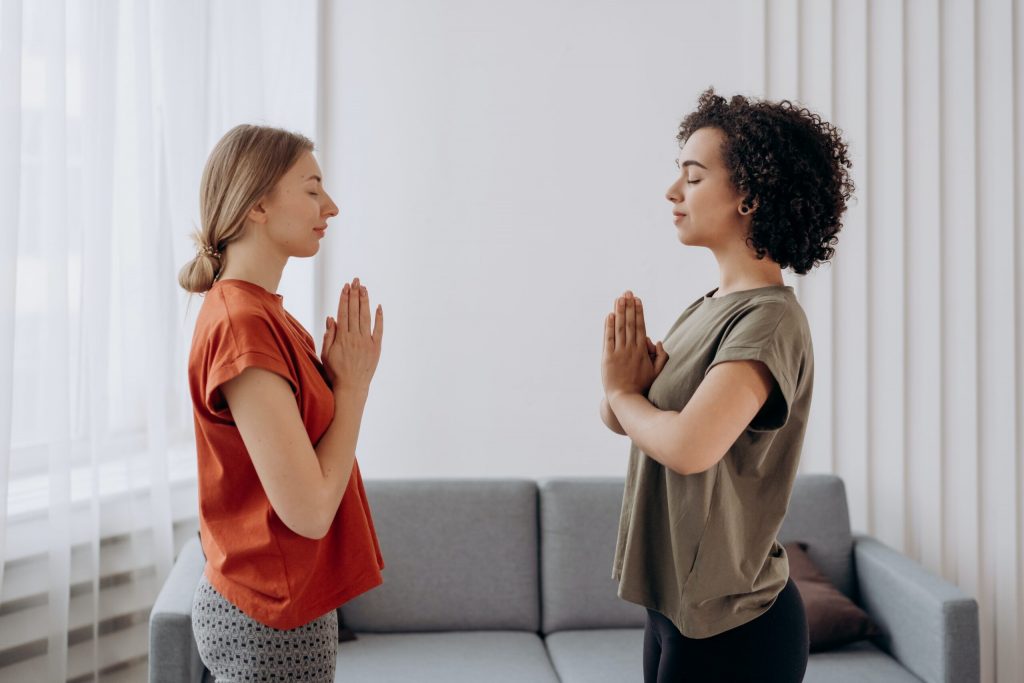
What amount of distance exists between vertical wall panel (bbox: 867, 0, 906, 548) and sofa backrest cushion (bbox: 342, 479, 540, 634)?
1195 mm

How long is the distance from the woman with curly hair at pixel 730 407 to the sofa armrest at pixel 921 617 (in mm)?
1069

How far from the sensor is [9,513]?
6.72ft

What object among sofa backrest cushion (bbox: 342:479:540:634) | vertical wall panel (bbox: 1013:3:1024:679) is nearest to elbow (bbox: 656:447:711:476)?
sofa backrest cushion (bbox: 342:479:540:634)

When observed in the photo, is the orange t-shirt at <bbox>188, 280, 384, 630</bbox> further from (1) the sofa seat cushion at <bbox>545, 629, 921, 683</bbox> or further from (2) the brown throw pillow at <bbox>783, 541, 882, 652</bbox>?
(2) the brown throw pillow at <bbox>783, 541, 882, 652</bbox>

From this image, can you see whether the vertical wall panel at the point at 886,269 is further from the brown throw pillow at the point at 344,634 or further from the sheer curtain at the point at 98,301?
the sheer curtain at the point at 98,301

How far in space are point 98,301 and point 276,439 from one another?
1314mm

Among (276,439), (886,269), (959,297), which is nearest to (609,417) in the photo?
(276,439)

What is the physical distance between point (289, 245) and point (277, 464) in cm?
36

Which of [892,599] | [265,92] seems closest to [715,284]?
[892,599]

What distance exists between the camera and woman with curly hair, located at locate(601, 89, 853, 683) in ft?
4.02

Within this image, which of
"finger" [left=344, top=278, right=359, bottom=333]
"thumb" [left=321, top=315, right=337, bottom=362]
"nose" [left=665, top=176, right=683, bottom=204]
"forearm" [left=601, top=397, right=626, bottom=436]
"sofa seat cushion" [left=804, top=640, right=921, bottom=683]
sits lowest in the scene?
"sofa seat cushion" [left=804, top=640, right=921, bottom=683]

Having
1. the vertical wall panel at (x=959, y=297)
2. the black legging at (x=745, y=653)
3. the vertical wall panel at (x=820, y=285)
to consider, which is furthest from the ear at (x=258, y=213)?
the vertical wall panel at (x=959, y=297)

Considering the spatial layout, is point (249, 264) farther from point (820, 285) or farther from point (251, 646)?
point (820, 285)

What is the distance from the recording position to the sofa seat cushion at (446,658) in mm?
2207
